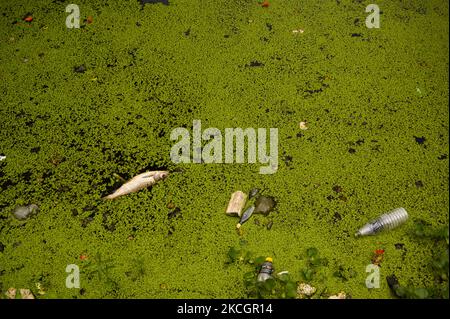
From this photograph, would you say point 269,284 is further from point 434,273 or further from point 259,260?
point 434,273

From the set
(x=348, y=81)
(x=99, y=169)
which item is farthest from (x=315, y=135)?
(x=99, y=169)

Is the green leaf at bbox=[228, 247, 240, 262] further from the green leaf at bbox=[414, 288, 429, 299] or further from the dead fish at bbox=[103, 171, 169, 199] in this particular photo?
the green leaf at bbox=[414, 288, 429, 299]

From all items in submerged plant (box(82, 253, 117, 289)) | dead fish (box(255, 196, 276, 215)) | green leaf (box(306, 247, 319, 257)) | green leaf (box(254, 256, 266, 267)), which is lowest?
submerged plant (box(82, 253, 117, 289))

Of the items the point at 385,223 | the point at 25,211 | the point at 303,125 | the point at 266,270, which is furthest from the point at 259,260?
the point at 25,211

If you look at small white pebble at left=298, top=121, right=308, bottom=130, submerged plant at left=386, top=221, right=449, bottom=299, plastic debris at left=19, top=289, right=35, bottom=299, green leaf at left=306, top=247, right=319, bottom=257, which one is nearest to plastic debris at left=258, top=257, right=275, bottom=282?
green leaf at left=306, top=247, right=319, bottom=257
